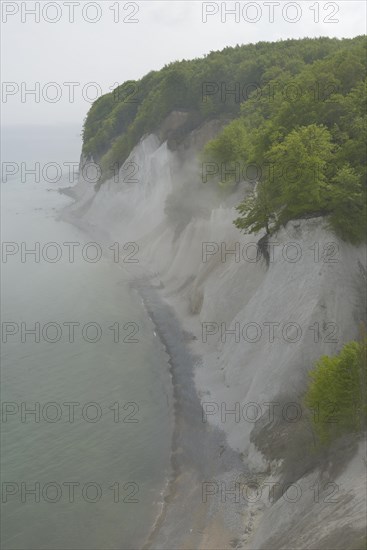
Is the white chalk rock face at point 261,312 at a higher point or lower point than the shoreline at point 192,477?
higher

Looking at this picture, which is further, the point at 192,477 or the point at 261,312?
the point at 261,312

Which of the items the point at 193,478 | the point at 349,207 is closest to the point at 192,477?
the point at 193,478

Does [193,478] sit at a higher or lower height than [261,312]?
lower

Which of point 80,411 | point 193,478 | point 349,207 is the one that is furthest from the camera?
point 80,411

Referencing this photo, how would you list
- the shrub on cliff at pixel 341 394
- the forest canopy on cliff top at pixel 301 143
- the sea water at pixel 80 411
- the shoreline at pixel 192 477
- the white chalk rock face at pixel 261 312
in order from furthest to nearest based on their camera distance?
the forest canopy on cliff top at pixel 301 143 < the white chalk rock face at pixel 261 312 < the sea water at pixel 80 411 < the shoreline at pixel 192 477 < the shrub on cliff at pixel 341 394

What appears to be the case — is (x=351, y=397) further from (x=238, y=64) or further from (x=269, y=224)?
(x=238, y=64)

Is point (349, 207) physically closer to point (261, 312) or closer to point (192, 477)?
point (261, 312)

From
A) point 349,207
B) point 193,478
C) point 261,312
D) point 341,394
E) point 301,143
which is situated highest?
point 301,143

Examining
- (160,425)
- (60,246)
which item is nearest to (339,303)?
(160,425)

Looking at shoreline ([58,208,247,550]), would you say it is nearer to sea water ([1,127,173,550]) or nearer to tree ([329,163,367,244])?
sea water ([1,127,173,550])

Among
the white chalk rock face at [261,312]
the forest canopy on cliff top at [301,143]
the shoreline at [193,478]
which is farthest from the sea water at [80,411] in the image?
the forest canopy on cliff top at [301,143]

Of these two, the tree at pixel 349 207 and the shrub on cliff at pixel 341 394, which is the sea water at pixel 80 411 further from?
the tree at pixel 349 207

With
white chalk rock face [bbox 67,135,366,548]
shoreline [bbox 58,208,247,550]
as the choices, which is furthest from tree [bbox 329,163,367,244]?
shoreline [bbox 58,208,247,550]
